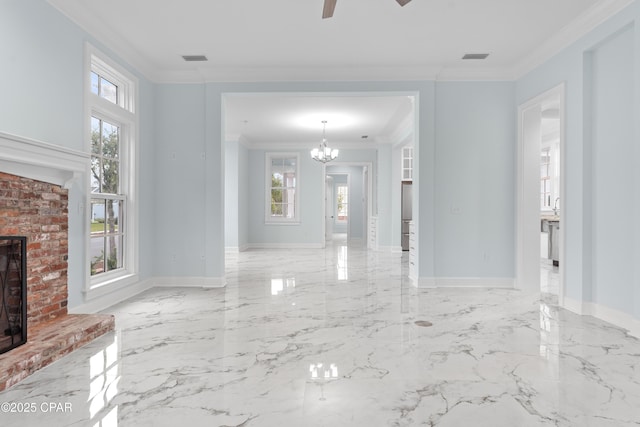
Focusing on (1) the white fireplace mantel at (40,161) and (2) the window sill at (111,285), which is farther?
(2) the window sill at (111,285)

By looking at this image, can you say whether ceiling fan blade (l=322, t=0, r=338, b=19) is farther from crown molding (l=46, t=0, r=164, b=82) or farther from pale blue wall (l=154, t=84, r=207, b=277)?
pale blue wall (l=154, t=84, r=207, b=277)

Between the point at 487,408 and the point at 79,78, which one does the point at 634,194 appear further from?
the point at 79,78

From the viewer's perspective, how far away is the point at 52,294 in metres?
3.18

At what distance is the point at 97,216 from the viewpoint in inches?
162

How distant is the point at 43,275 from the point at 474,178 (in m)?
4.87

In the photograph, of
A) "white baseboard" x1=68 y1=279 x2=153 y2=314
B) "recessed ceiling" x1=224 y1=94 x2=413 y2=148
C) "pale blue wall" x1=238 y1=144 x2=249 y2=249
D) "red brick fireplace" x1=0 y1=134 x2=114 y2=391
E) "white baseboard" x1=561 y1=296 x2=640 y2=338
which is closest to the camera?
"red brick fireplace" x1=0 y1=134 x2=114 y2=391

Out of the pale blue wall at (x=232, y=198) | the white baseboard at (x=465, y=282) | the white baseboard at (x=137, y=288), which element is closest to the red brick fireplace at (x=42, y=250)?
the white baseboard at (x=137, y=288)

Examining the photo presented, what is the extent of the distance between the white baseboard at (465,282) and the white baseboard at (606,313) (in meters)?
1.01

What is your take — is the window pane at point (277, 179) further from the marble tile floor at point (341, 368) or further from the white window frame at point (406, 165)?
the marble tile floor at point (341, 368)

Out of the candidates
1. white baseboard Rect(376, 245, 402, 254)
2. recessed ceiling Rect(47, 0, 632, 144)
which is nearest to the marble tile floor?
recessed ceiling Rect(47, 0, 632, 144)

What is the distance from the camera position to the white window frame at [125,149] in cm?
404

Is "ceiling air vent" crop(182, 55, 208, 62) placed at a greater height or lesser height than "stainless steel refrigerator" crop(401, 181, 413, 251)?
greater

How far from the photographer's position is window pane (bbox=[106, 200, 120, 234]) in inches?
171

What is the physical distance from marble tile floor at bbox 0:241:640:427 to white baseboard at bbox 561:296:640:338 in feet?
0.37
